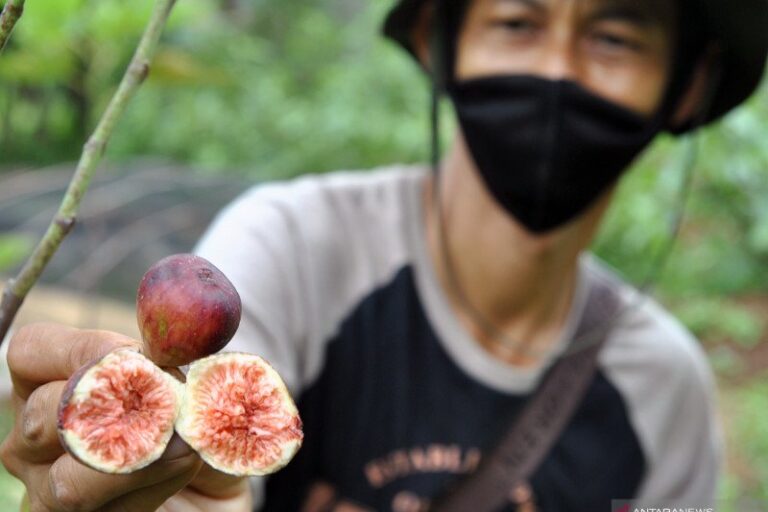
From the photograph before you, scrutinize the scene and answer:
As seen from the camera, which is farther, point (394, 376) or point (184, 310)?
point (394, 376)

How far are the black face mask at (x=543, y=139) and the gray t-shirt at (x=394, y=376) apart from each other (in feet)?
1.15

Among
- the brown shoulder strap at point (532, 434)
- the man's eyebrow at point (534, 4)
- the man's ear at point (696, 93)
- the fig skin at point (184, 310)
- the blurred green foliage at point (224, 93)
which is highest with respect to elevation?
the fig skin at point (184, 310)

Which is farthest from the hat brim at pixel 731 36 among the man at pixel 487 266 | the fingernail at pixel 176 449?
the fingernail at pixel 176 449

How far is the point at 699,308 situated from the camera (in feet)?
24.1

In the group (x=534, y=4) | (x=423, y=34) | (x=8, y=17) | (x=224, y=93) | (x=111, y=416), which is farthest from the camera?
(x=224, y=93)

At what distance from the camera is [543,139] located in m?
1.98

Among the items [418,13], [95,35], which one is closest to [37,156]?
[95,35]

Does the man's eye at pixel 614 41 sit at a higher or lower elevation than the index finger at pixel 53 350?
lower

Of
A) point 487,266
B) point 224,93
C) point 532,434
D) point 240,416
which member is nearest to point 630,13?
point 487,266

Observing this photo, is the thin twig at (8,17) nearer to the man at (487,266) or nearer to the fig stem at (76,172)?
the fig stem at (76,172)

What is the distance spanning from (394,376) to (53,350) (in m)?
1.47

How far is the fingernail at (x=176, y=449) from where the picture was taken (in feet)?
2.16

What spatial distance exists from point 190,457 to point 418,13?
1.80 meters

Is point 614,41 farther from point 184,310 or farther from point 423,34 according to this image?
point 184,310
